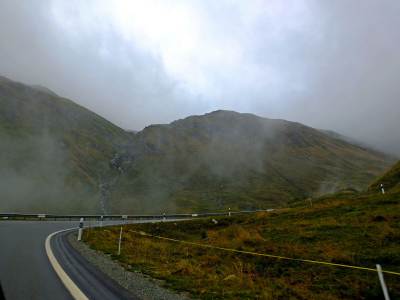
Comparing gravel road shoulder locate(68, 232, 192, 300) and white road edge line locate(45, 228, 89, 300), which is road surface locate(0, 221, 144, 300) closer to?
white road edge line locate(45, 228, 89, 300)

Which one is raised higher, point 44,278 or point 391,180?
point 391,180

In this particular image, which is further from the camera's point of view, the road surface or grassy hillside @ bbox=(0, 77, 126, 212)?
grassy hillside @ bbox=(0, 77, 126, 212)

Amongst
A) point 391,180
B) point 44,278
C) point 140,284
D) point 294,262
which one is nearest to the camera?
point 44,278

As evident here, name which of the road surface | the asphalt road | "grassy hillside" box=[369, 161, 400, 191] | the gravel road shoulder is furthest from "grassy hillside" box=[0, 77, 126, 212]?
the gravel road shoulder

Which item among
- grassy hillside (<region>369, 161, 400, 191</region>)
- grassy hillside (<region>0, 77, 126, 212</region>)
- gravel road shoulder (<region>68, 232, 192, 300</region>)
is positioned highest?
grassy hillside (<region>0, 77, 126, 212</region>)

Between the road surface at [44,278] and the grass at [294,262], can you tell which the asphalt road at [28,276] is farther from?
the grass at [294,262]

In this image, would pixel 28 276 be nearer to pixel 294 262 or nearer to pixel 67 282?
pixel 67 282

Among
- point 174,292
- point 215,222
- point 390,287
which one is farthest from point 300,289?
point 215,222

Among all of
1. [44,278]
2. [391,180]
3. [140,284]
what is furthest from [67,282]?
[391,180]

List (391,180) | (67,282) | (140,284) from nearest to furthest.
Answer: (67,282) < (140,284) < (391,180)

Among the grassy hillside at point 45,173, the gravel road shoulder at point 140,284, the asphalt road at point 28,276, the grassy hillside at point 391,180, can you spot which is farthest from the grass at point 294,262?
the grassy hillside at point 45,173

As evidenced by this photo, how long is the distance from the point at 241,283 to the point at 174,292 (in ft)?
9.82

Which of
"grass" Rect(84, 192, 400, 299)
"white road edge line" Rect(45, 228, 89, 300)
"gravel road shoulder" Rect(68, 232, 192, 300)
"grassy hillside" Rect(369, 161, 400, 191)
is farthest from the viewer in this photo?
"grassy hillside" Rect(369, 161, 400, 191)

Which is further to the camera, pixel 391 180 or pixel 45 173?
pixel 45 173
